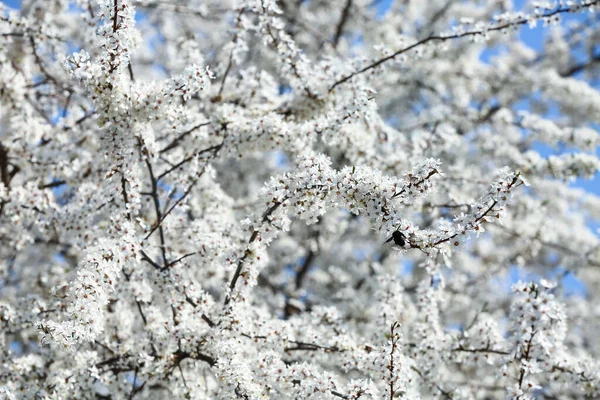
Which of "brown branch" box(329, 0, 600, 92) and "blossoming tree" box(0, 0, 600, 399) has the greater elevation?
"brown branch" box(329, 0, 600, 92)

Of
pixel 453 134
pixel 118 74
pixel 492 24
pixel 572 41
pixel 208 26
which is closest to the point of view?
pixel 118 74

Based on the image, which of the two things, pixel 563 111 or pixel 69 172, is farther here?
pixel 563 111

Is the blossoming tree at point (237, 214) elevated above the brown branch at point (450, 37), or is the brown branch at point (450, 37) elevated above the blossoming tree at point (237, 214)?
the brown branch at point (450, 37)

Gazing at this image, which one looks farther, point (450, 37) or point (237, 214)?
point (237, 214)

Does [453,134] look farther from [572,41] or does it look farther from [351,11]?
[572,41]

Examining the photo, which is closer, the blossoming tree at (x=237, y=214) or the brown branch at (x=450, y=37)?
the blossoming tree at (x=237, y=214)

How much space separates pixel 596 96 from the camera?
918 centimetres

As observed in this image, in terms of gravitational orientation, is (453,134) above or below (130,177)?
above

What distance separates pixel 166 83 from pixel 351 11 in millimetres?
7265

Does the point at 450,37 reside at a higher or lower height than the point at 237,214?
higher

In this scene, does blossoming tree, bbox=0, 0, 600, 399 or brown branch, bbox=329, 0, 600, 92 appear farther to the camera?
brown branch, bbox=329, 0, 600, 92

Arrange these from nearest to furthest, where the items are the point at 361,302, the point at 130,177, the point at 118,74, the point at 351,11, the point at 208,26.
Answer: the point at 118,74
the point at 130,177
the point at 361,302
the point at 351,11
the point at 208,26

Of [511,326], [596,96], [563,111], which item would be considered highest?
[563,111]

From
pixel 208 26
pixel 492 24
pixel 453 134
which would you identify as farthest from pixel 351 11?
pixel 492 24
